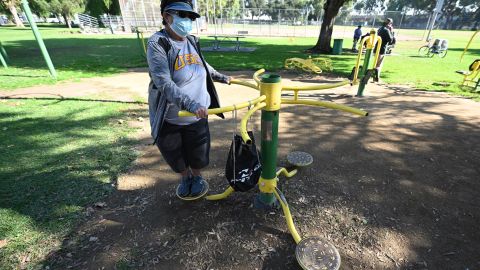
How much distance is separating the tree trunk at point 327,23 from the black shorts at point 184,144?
1327 centimetres

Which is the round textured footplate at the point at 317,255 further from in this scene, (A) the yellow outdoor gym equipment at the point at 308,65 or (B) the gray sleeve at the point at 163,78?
(A) the yellow outdoor gym equipment at the point at 308,65

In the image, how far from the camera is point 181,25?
1966 millimetres

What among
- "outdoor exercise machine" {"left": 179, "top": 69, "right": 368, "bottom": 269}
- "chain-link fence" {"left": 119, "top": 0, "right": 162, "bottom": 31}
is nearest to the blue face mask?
"outdoor exercise machine" {"left": 179, "top": 69, "right": 368, "bottom": 269}

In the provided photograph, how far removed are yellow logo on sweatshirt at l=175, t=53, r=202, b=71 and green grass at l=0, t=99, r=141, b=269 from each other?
169 centimetres

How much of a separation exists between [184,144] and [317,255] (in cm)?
138

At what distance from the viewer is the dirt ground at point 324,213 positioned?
206 cm

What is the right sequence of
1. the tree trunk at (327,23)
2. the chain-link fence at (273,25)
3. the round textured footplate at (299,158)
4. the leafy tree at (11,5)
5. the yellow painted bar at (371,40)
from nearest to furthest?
the round textured footplate at (299,158)
the yellow painted bar at (371,40)
the leafy tree at (11,5)
the tree trunk at (327,23)
the chain-link fence at (273,25)

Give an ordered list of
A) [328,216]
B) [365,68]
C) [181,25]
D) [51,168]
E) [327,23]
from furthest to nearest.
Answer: [327,23] → [365,68] → [51,168] → [328,216] → [181,25]

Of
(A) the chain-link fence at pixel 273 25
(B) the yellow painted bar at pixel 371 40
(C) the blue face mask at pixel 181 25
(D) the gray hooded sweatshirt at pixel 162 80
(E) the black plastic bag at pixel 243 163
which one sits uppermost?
(C) the blue face mask at pixel 181 25

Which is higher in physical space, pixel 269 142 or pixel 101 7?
pixel 101 7

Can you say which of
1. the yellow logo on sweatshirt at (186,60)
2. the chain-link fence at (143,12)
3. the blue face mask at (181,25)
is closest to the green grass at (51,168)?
the yellow logo on sweatshirt at (186,60)

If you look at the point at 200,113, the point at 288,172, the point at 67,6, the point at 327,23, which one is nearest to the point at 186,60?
the point at 200,113

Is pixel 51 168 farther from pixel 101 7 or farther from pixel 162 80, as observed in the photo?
pixel 101 7

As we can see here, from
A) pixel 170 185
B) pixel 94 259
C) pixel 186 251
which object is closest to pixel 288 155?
pixel 170 185
